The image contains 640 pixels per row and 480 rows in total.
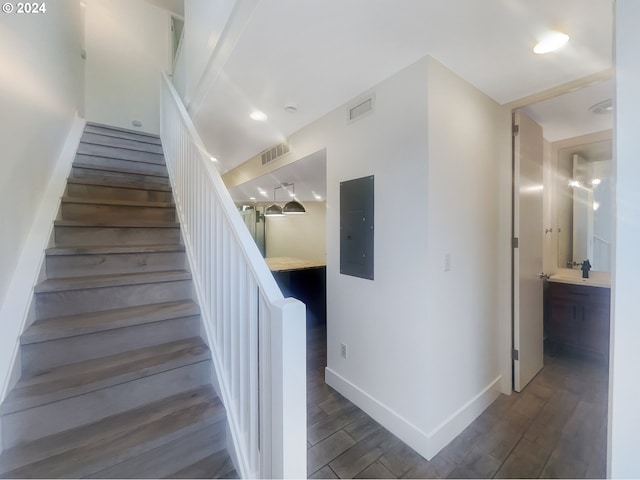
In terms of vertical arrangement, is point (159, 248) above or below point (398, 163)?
below

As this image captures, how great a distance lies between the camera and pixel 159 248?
190 cm

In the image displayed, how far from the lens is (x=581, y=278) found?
9.62 feet

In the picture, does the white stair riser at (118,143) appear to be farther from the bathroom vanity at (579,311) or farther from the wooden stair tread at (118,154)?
the bathroom vanity at (579,311)

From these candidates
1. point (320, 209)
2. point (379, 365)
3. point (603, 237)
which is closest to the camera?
point (379, 365)

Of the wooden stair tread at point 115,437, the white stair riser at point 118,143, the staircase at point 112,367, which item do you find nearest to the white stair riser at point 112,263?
the staircase at point 112,367

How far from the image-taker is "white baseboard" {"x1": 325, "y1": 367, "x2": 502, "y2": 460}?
1.70 m

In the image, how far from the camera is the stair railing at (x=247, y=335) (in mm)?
854

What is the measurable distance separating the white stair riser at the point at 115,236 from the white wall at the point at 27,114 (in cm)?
21

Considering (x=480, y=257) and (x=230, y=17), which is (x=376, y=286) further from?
(x=230, y=17)

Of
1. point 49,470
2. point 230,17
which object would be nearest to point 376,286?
point 49,470

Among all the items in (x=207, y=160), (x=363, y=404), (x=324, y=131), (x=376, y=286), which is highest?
(x=324, y=131)

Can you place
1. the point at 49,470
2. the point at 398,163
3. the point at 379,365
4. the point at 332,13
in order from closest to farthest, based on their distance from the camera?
the point at 49,470, the point at 332,13, the point at 398,163, the point at 379,365

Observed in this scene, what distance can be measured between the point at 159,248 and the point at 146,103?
3.51m

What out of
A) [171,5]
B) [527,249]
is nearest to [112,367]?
[527,249]
